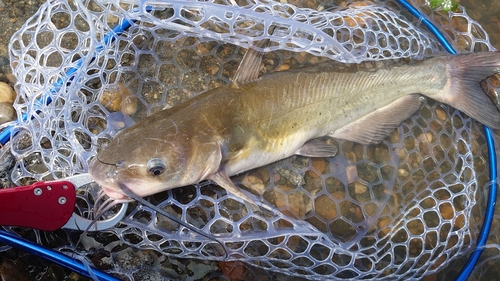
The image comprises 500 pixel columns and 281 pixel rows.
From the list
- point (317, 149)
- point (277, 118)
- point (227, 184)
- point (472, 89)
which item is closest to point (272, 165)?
point (317, 149)

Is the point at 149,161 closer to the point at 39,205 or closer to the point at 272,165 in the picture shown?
the point at 39,205

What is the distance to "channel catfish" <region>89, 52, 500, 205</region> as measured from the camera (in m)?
2.28

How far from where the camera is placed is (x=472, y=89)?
10.6 feet

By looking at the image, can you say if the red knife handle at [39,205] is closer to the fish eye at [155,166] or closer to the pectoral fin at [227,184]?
the fish eye at [155,166]

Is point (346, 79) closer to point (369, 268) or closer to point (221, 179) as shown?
point (221, 179)

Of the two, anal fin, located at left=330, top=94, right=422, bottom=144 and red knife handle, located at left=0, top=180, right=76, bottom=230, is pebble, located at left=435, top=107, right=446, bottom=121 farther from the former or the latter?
red knife handle, located at left=0, top=180, right=76, bottom=230

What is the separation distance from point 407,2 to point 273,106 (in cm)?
192

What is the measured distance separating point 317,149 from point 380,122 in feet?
2.10

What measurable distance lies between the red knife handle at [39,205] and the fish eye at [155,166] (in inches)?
21.7

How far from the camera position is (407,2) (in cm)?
364

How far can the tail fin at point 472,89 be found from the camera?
10.3ft

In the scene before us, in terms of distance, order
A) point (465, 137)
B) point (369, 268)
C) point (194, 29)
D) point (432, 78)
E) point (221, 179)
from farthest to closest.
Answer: point (465, 137) → point (432, 78) → point (369, 268) → point (194, 29) → point (221, 179)

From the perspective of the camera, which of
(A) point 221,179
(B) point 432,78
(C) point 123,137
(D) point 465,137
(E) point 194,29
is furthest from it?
(D) point 465,137

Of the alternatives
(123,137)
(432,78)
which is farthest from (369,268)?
(123,137)
